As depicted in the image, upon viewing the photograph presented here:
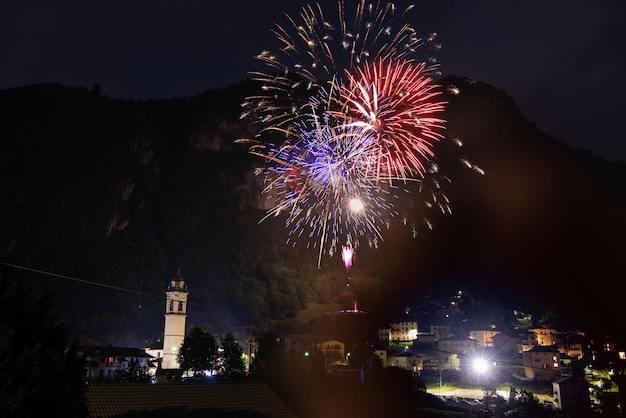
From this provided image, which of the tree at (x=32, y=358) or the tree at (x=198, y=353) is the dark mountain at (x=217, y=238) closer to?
the tree at (x=198, y=353)

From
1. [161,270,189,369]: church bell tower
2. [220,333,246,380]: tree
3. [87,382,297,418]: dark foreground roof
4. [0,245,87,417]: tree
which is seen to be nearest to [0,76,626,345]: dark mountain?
[161,270,189,369]: church bell tower

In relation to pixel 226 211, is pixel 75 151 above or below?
above

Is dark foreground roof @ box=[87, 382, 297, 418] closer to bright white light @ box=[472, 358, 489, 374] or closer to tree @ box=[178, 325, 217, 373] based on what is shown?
bright white light @ box=[472, 358, 489, 374]

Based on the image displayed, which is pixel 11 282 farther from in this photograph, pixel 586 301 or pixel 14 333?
pixel 586 301

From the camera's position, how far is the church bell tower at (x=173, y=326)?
8531cm

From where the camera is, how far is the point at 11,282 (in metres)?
13.4

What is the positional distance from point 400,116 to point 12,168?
18201 centimetres

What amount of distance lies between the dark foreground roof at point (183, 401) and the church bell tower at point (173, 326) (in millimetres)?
58175

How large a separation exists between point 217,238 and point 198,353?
9234 cm

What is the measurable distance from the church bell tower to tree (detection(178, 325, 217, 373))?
28.7ft

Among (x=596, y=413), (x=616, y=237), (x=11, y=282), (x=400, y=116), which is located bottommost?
(x=596, y=413)

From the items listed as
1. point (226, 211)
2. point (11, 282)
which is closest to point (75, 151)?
point (226, 211)

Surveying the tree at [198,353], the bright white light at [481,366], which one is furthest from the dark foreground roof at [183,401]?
the tree at [198,353]

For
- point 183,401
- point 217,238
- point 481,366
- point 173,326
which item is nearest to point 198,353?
point 173,326
